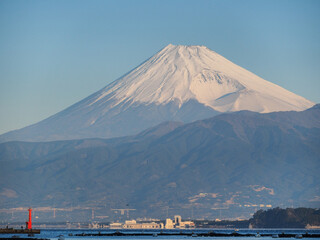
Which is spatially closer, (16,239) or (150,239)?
(16,239)

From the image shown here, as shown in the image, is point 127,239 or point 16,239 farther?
point 127,239

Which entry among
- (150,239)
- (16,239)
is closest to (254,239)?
(150,239)

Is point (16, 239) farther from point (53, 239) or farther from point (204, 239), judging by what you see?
point (204, 239)

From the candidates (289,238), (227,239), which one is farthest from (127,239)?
(289,238)

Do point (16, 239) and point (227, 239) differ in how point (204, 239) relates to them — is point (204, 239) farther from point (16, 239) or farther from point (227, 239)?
point (16, 239)

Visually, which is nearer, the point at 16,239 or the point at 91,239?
the point at 16,239

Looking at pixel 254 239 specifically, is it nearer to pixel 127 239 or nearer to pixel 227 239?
pixel 227 239

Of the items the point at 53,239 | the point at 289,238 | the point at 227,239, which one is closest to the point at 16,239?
the point at 53,239
